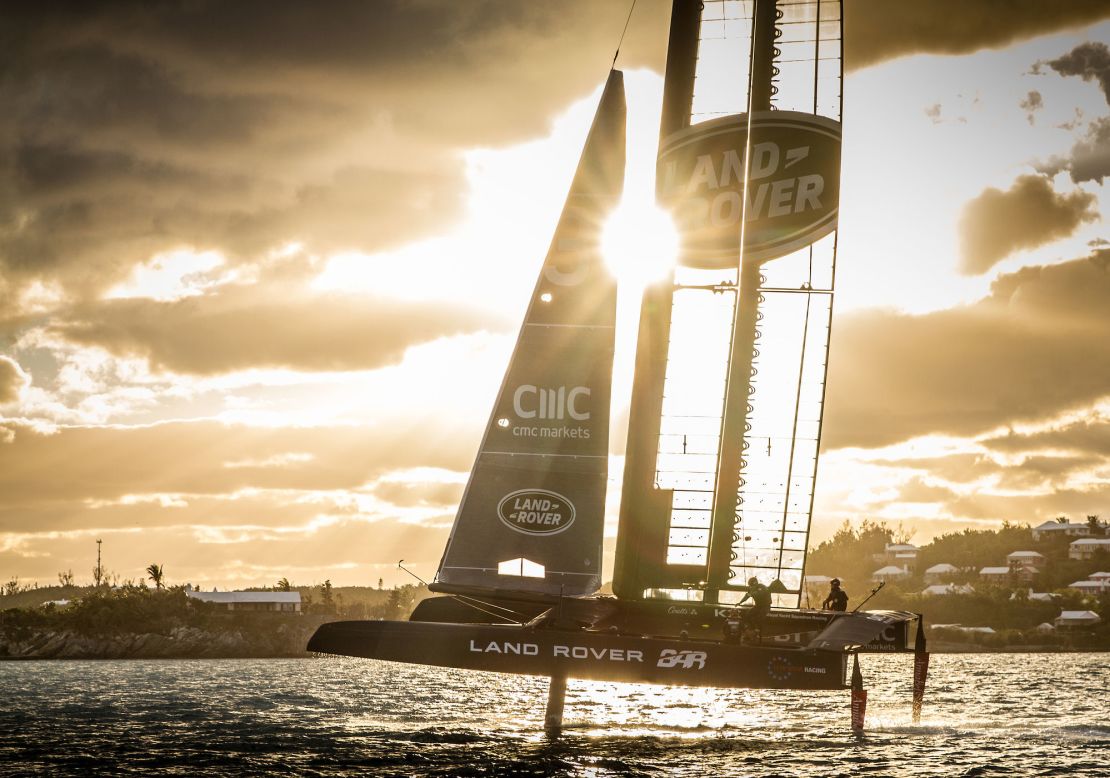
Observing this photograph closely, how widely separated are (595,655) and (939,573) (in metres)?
153

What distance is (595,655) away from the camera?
17.5 meters

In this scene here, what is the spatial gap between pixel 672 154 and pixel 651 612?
781 cm

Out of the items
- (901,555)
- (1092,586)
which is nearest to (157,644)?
(1092,586)

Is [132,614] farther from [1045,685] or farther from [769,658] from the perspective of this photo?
[769,658]

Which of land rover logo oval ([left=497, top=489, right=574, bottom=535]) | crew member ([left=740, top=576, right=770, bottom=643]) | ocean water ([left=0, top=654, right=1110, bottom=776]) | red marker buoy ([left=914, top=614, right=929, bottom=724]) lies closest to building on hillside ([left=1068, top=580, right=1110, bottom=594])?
ocean water ([left=0, top=654, right=1110, bottom=776])

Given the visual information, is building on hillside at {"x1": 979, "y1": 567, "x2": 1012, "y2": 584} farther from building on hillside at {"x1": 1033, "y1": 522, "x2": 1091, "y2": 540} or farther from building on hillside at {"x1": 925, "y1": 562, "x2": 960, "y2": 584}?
building on hillside at {"x1": 1033, "y1": 522, "x2": 1091, "y2": 540}

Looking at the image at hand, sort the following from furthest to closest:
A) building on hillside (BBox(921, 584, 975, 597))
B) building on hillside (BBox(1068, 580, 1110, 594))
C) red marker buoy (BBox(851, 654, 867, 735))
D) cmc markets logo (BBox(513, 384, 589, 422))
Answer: building on hillside (BBox(1068, 580, 1110, 594)), building on hillside (BBox(921, 584, 975, 597)), red marker buoy (BBox(851, 654, 867, 735)), cmc markets logo (BBox(513, 384, 589, 422))

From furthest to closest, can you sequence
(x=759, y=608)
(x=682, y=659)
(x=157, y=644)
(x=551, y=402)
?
1. (x=157, y=644)
2. (x=551, y=402)
3. (x=759, y=608)
4. (x=682, y=659)

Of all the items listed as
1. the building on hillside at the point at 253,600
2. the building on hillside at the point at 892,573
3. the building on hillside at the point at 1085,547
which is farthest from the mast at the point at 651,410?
the building on hillside at the point at 1085,547

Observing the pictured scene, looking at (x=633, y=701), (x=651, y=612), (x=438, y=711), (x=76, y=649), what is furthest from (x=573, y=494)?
(x=76, y=649)

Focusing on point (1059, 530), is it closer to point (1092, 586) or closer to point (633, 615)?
point (1092, 586)

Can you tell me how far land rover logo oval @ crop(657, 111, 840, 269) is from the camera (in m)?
19.7

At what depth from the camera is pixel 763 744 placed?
21.0m

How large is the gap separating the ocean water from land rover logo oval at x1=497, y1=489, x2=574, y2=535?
3.62 metres
